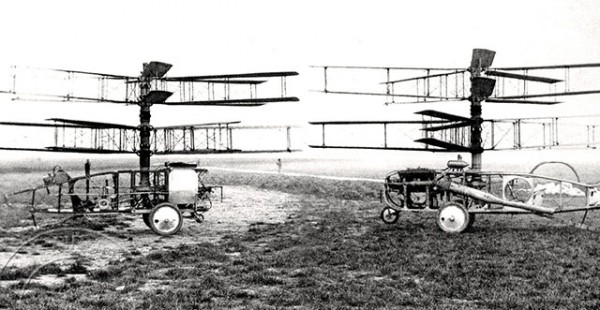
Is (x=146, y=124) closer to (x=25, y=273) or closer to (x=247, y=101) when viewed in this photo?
(x=247, y=101)

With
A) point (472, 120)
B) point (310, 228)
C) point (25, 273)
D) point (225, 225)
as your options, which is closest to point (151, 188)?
point (225, 225)

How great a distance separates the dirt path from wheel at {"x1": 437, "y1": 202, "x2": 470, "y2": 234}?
5.85m

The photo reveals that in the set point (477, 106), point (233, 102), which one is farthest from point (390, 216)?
point (233, 102)

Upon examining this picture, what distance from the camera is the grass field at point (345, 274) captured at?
7.47 metres

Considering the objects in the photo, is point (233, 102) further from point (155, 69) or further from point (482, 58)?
point (482, 58)

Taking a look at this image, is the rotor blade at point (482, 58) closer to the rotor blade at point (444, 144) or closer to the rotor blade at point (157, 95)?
the rotor blade at point (444, 144)

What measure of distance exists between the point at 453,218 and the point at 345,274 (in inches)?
258

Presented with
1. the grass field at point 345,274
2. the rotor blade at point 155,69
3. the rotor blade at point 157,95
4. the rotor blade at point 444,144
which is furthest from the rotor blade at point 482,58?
the rotor blade at point 155,69

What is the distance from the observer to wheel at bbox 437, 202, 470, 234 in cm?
1481

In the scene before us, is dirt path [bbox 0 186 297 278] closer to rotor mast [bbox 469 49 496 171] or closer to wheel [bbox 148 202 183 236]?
wheel [bbox 148 202 183 236]

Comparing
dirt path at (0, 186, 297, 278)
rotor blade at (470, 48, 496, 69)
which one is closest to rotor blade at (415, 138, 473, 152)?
rotor blade at (470, 48, 496, 69)

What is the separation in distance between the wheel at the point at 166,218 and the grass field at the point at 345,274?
151cm

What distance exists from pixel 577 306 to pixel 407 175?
9.28 metres

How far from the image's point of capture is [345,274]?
939cm
